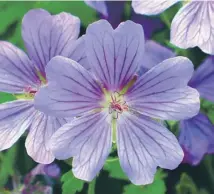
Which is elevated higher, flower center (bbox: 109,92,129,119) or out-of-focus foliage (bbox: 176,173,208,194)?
flower center (bbox: 109,92,129,119)

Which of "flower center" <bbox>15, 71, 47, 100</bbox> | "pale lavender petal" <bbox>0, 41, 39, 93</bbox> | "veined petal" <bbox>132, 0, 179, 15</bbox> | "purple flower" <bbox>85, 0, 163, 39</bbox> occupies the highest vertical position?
"veined petal" <bbox>132, 0, 179, 15</bbox>

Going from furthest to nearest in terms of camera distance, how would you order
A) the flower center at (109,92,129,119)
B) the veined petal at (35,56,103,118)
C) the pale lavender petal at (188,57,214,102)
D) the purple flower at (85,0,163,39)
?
the purple flower at (85,0,163,39)
the pale lavender petal at (188,57,214,102)
the flower center at (109,92,129,119)
the veined petal at (35,56,103,118)

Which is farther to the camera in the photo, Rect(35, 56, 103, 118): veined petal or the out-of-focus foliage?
the out-of-focus foliage

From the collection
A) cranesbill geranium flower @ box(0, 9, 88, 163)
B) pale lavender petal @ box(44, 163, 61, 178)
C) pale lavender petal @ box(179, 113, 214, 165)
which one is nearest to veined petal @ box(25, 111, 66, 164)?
cranesbill geranium flower @ box(0, 9, 88, 163)

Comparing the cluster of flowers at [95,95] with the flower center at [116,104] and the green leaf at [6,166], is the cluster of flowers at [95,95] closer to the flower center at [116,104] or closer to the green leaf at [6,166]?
the flower center at [116,104]

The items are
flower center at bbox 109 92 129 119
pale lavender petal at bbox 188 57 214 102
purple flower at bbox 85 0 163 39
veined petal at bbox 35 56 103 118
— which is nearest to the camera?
veined petal at bbox 35 56 103 118

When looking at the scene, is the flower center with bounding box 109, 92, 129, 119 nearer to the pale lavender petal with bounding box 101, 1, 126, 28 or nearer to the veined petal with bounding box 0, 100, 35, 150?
the veined petal with bounding box 0, 100, 35, 150

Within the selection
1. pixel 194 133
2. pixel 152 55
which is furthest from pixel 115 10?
pixel 194 133

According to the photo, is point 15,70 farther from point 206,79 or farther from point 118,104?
point 206,79
